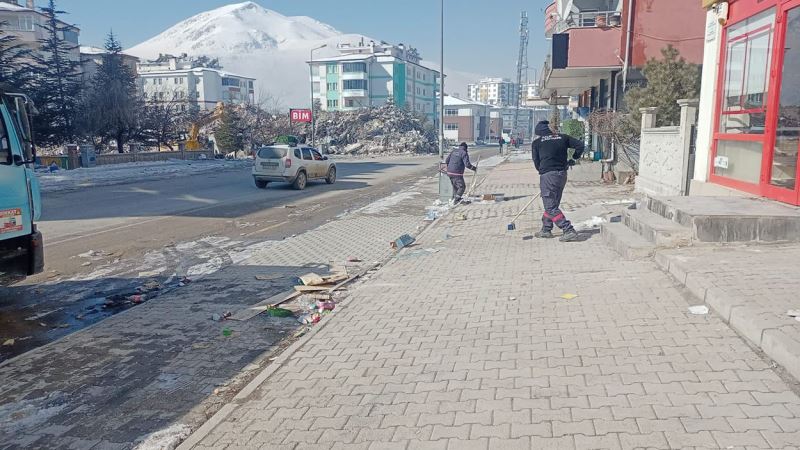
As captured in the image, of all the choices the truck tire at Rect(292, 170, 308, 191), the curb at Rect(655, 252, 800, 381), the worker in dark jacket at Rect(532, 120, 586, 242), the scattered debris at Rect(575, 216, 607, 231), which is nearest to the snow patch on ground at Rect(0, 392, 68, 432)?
the curb at Rect(655, 252, 800, 381)

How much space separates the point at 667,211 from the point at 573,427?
5328 mm

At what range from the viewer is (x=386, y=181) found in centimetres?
2611

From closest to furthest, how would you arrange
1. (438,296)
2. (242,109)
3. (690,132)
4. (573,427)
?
(573,427), (438,296), (690,132), (242,109)

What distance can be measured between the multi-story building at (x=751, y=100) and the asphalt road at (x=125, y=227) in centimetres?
800

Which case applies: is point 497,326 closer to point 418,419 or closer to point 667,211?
point 418,419

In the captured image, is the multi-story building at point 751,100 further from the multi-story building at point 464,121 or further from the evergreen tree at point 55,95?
the multi-story building at point 464,121

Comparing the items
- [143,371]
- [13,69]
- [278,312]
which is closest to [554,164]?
[278,312]

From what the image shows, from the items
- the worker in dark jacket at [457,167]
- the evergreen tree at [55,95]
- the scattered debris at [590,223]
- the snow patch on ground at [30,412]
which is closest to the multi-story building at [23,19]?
the evergreen tree at [55,95]

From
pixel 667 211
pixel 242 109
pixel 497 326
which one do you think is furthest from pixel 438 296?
pixel 242 109

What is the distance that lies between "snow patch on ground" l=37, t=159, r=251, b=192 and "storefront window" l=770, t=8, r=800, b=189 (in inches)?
850

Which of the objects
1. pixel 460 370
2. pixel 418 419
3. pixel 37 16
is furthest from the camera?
pixel 37 16

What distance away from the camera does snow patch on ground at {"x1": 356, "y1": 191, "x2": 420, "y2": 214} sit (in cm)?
1544

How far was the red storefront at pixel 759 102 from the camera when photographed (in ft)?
23.9

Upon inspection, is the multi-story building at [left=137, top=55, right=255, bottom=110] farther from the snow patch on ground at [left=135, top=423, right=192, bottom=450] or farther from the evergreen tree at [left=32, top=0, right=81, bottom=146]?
the snow patch on ground at [left=135, top=423, right=192, bottom=450]
